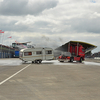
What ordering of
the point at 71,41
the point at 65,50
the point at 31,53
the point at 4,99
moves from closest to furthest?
the point at 4,99 < the point at 31,53 < the point at 71,41 < the point at 65,50

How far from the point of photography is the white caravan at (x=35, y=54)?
33688mm

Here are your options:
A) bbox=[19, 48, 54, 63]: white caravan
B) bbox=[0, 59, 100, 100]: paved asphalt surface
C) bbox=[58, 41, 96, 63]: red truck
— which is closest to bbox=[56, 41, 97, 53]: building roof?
bbox=[58, 41, 96, 63]: red truck

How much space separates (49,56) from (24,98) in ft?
93.0

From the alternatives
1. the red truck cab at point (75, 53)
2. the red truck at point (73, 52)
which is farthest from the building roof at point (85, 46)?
the red truck cab at point (75, 53)

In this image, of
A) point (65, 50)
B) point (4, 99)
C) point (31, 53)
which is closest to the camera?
point (4, 99)

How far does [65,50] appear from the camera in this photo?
128ft

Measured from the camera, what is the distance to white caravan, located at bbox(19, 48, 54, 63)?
33688 mm

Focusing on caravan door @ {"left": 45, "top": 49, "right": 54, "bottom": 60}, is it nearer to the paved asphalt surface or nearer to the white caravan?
the white caravan

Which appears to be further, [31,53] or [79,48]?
[79,48]

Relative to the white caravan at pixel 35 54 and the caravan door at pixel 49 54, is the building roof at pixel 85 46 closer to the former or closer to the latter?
the caravan door at pixel 49 54

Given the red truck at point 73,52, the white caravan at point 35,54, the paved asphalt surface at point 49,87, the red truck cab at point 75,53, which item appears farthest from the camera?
the red truck cab at point 75,53

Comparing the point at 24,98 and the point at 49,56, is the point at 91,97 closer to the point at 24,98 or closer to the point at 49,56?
the point at 24,98

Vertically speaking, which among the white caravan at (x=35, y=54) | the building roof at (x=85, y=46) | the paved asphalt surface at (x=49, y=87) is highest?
the building roof at (x=85, y=46)

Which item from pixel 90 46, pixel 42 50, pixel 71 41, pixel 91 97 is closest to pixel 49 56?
pixel 42 50
